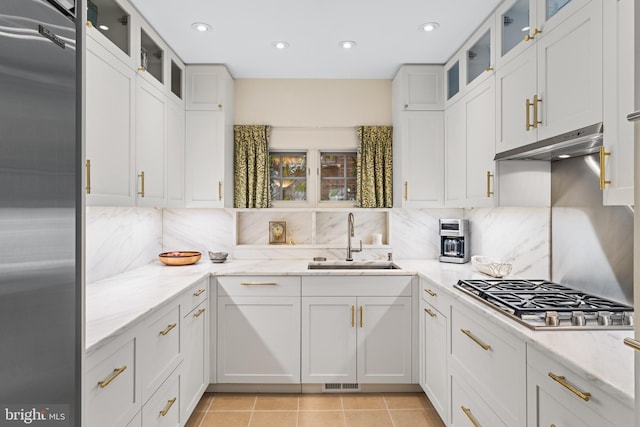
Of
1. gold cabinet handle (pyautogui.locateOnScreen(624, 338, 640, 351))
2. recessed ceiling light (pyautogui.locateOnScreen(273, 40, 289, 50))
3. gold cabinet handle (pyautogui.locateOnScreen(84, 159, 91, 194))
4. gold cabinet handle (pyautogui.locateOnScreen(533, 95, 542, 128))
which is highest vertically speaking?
recessed ceiling light (pyautogui.locateOnScreen(273, 40, 289, 50))

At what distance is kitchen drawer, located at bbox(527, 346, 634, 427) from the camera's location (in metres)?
0.98

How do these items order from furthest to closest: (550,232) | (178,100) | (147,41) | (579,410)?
(178,100)
(147,41)
(550,232)
(579,410)

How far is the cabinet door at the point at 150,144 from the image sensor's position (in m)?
2.29

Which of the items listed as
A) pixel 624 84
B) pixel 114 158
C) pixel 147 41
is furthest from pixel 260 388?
pixel 624 84

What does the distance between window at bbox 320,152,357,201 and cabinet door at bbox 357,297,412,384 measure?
120 centimetres

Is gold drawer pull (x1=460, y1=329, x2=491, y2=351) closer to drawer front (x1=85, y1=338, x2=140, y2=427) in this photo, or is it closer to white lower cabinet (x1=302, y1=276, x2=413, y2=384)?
white lower cabinet (x1=302, y1=276, x2=413, y2=384)

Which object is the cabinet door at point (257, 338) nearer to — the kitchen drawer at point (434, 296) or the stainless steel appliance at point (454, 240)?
the kitchen drawer at point (434, 296)

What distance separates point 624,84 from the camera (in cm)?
128

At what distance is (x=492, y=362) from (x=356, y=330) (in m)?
1.23

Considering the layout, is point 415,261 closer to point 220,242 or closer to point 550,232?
point 550,232

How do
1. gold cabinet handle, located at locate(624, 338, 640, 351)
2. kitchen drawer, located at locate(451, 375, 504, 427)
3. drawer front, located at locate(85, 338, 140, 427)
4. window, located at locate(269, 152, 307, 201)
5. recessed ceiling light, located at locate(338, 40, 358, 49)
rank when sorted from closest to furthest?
gold cabinet handle, located at locate(624, 338, 640, 351)
drawer front, located at locate(85, 338, 140, 427)
kitchen drawer, located at locate(451, 375, 504, 427)
recessed ceiling light, located at locate(338, 40, 358, 49)
window, located at locate(269, 152, 307, 201)

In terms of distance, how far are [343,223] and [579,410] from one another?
8.26 ft

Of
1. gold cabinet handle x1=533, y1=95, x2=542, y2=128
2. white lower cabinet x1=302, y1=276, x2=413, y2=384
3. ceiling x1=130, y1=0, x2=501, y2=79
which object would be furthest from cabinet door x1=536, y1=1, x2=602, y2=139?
white lower cabinet x1=302, y1=276, x2=413, y2=384

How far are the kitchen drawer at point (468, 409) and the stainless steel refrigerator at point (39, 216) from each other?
1593 mm
